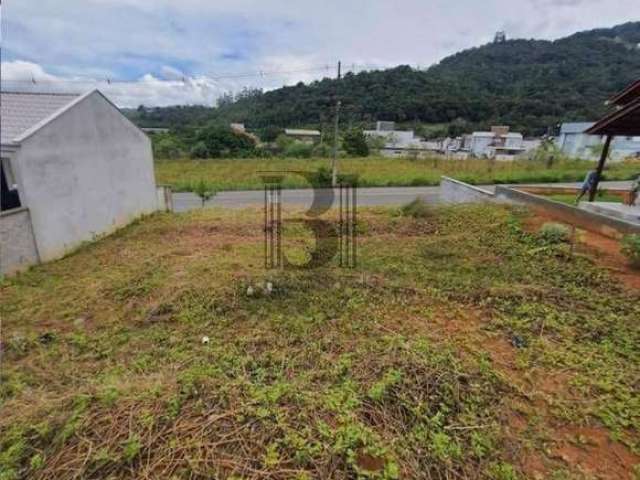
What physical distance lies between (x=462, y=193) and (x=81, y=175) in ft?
36.3

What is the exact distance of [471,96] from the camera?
45250 mm

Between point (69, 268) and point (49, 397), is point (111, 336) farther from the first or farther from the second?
point (69, 268)

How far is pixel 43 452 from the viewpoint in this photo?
180cm

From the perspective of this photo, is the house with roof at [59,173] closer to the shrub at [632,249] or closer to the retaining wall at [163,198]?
the retaining wall at [163,198]

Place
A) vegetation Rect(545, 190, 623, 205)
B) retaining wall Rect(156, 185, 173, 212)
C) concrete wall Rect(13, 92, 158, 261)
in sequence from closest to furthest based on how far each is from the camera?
concrete wall Rect(13, 92, 158, 261) < vegetation Rect(545, 190, 623, 205) < retaining wall Rect(156, 185, 173, 212)

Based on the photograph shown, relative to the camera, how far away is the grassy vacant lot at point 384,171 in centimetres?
1756

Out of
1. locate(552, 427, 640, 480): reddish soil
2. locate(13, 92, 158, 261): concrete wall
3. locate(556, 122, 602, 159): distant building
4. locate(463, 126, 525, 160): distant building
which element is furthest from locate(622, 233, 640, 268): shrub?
locate(463, 126, 525, 160): distant building

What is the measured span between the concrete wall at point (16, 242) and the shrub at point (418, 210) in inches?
315

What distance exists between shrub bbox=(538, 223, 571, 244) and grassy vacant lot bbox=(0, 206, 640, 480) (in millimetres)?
392

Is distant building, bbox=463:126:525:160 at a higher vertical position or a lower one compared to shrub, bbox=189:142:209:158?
higher

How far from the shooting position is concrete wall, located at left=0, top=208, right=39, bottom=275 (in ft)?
16.5

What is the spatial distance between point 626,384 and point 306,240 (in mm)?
5189

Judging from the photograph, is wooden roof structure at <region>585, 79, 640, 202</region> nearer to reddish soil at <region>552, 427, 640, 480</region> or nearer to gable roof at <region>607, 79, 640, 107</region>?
gable roof at <region>607, 79, 640, 107</region>

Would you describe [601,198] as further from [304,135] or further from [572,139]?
[572,139]
